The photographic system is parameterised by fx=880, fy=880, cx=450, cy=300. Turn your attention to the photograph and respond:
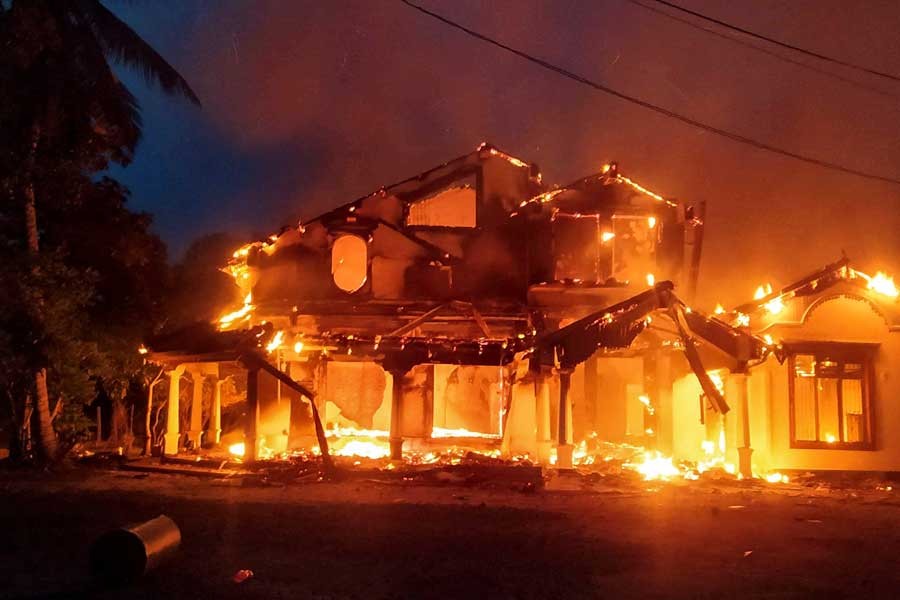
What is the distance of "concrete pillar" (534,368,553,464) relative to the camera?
18875 millimetres

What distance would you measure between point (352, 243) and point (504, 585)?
16937mm

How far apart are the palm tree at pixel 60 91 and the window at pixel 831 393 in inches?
568

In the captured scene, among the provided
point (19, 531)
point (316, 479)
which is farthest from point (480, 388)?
point (19, 531)

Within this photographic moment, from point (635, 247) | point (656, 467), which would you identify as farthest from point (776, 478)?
point (635, 247)

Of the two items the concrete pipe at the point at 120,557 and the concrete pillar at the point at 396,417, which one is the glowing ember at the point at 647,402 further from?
the concrete pipe at the point at 120,557

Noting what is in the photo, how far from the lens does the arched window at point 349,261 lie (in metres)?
24.1

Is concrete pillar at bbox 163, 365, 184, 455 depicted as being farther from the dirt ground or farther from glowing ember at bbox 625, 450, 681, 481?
glowing ember at bbox 625, 450, 681, 481

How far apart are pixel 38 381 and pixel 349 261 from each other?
28.4 feet

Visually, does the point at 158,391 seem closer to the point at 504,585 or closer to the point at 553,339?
the point at 553,339

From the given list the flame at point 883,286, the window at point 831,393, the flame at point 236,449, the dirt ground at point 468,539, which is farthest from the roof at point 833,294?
the flame at point 236,449

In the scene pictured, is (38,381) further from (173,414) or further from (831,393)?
(831,393)

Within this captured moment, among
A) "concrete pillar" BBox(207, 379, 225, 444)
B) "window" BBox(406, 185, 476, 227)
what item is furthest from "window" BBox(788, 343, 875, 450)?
"concrete pillar" BBox(207, 379, 225, 444)

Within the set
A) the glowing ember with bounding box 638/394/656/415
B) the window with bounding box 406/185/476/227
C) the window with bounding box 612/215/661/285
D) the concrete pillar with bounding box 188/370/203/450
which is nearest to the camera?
the concrete pillar with bounding box 188/370/203/450

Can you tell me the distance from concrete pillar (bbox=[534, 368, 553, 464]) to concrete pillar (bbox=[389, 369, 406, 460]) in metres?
3.01
